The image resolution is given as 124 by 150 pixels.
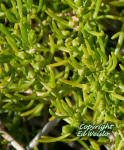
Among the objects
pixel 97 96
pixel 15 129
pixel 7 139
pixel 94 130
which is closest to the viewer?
pixel 97 96

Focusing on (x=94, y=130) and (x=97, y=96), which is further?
(x=94, y=130)

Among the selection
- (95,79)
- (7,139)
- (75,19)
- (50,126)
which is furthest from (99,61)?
(7,139)

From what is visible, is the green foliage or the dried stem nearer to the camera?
the green foliage

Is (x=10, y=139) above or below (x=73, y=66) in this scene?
below

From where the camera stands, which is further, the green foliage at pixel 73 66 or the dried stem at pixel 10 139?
the dried stem at pixel 10 139

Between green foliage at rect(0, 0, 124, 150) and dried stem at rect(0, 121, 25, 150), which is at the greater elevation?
green foliage at rect(0, 0, 124, 150)

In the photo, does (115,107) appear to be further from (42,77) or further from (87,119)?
(42,77)

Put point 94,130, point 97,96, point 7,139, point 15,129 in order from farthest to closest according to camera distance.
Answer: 1. point 15,129
2. point 7,139
3. point 94,130
4. point 97,96

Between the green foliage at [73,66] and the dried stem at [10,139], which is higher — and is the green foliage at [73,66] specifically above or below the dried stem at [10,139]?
above

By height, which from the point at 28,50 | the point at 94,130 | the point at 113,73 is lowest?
the point at 94,130

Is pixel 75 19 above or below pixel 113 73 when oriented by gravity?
above

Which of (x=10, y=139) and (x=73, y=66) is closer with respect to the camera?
(x=73, y=66)
